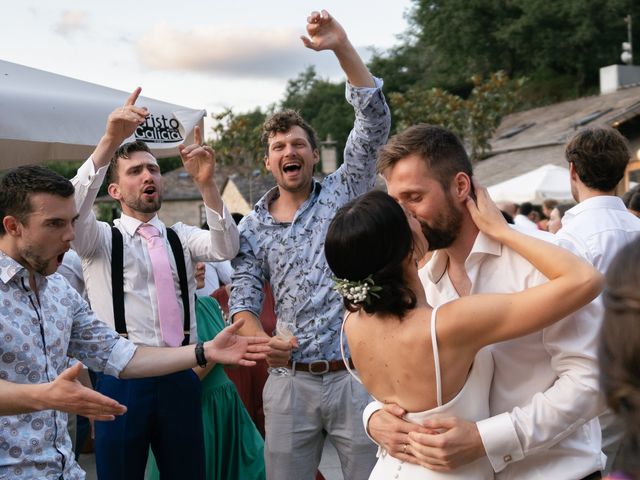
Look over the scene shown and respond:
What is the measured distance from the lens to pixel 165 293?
14.2 feet

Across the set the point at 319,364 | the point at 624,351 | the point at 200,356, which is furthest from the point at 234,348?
the point at 624,351

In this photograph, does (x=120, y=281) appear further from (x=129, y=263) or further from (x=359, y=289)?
(x=359, y=289)

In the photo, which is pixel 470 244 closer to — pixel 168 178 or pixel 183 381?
pixel 183 381

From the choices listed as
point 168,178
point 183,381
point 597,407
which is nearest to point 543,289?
point 597,407

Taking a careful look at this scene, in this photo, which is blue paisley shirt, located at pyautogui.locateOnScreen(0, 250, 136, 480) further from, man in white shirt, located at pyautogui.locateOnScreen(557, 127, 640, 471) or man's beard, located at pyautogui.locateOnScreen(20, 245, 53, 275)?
man in white shirt, located at pyautogui.locateOnScreen(557, 127, 640, 471)

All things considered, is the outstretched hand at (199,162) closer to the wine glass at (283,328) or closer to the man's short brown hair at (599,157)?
the wine glass at (283,328)

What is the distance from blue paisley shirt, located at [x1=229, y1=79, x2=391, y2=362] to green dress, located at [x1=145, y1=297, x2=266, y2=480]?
48.8 inches

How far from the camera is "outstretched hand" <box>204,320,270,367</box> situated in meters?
3.49

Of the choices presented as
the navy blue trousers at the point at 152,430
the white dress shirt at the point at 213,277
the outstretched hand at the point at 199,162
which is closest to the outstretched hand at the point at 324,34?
the outstretched hand at the point at 199,162

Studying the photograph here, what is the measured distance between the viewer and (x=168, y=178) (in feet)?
193

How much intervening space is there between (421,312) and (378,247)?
24 centimetres

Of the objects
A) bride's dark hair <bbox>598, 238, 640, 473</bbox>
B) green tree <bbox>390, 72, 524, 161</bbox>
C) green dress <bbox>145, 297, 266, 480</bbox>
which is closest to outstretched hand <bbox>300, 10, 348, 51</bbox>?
bride's dark hair <bbox>598, 238, 640, 473</bbox>

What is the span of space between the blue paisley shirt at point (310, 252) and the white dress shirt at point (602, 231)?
3.68 ft

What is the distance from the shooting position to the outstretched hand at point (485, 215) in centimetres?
238
